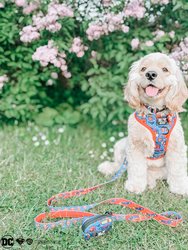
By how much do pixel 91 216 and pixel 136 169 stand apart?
25.8 inches

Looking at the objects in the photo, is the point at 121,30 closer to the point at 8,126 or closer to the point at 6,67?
the point at 6,67

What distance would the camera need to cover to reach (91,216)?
125 inches

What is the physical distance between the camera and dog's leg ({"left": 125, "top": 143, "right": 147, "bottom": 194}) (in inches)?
143

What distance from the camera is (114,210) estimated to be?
3.43m

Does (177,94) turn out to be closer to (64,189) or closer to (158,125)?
(158,125)

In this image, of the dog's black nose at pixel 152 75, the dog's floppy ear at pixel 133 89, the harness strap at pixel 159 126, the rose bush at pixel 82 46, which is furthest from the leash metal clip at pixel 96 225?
the rose bush at pixel 82 46

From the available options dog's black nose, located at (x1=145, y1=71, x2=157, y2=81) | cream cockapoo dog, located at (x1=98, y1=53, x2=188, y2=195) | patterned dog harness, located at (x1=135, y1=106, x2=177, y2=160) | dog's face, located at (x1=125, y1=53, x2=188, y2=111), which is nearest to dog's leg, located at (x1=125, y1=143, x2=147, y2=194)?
cream cockapoo dog, located at (x1=98, y1=53, x2=188, y2=195)

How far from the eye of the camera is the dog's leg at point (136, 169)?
3645mm

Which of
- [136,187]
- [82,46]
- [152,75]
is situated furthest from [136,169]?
[82,46]

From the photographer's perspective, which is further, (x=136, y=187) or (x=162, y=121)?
(x=136, y=187)

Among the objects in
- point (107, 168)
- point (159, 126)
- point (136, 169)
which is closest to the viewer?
point (159, 126)

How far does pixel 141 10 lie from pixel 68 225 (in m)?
1.93

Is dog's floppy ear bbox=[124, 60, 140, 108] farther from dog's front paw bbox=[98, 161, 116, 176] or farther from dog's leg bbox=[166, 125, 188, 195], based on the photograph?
dog's front paw bbox=[98, 161, 116, 176]

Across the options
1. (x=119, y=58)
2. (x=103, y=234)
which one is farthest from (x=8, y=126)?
(x=103, y=234)
